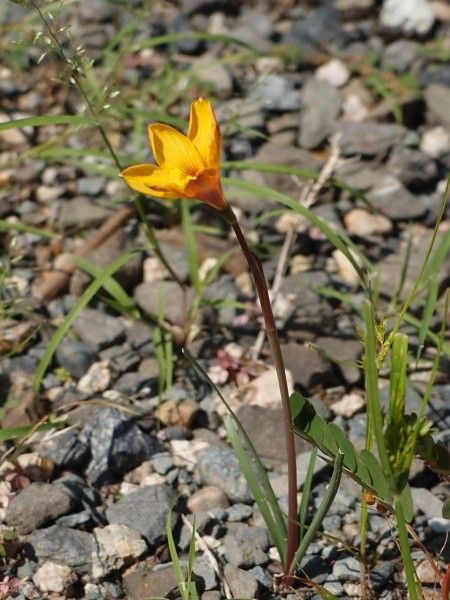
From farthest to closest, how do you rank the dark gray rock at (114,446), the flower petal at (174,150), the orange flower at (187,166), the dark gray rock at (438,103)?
1. the dark gray rock at (438,103)
2. the dark gray rock at (114,446)
3. the flower petal at (174,150)
4. the orange flower at (187,166)

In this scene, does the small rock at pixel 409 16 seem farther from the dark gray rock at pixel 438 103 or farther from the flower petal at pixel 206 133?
the flower petal at pixel 206 133

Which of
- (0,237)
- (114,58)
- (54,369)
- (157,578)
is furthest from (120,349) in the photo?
(114,58)

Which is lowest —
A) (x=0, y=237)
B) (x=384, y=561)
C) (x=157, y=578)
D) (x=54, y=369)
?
(x=384, y=561)

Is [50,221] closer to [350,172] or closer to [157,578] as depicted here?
[350,172]

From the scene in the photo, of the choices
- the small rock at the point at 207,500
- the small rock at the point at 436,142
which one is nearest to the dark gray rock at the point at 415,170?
the small rock at the point at 436,142


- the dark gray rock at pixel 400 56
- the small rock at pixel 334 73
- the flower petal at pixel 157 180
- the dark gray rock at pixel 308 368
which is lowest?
the dark gray rock at pixel 308 368

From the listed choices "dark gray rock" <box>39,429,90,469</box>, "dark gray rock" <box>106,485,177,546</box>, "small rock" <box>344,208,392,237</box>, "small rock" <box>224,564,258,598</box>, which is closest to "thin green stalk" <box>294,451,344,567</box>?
"small rock" <box>224,564,258,598</box>

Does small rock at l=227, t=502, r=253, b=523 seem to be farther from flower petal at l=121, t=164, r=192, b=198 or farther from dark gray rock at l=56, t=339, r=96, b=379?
flower petal at l=121, t=164, r=192, b=198
